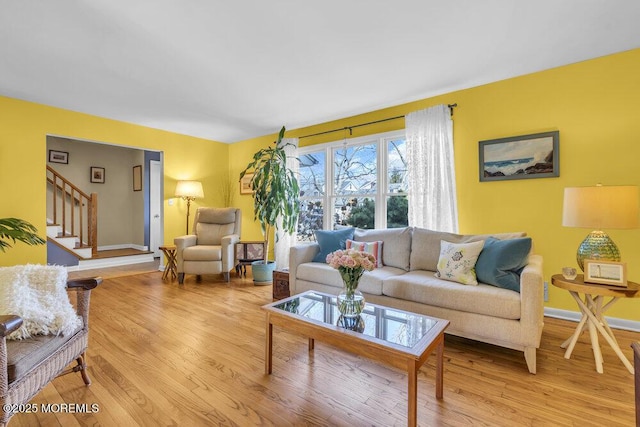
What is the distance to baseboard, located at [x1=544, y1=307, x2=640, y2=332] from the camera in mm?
2371

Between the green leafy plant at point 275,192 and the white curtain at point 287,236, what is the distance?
23cm

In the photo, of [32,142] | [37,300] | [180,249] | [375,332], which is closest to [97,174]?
[32,142]

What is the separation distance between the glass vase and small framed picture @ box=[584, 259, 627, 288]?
5.03ft

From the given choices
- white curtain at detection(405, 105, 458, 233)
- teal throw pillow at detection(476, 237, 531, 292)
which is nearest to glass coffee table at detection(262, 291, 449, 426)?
teal throw pillow at detection(476, 237, 531, 292)

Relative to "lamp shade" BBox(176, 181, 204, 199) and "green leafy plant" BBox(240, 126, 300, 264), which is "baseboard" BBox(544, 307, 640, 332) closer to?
"green leafy plant" BBox(240, 126, 300, 264)

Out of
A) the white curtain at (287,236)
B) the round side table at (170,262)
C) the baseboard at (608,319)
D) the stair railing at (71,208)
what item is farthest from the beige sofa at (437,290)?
the stair railing at (71,208)

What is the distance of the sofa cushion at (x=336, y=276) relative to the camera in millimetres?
2496

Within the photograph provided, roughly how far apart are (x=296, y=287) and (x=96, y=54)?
9.15 ft

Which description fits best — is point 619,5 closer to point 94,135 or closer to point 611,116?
point 611,116

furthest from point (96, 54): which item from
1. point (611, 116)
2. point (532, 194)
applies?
point (611, 116)

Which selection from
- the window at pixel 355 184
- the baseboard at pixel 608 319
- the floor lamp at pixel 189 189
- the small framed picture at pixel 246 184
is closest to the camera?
the baseboard at pixel 608 319

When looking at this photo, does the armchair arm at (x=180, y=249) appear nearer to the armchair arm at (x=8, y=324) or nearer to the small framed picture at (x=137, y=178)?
the armchair arm at (x=8, y=324)

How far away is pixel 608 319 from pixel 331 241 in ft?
8.22

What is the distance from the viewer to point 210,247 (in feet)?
13.5
